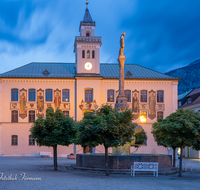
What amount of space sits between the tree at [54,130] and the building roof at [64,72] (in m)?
24.4

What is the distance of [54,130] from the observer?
2036cm

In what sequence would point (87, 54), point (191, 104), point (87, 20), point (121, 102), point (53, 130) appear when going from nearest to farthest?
1. point (53, 130)
2. point (121, 102)
3. point (87, 54)
4. point (87, 20)
5. point (191, 104)

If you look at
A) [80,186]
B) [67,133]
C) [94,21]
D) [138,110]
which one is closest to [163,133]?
[67,133]

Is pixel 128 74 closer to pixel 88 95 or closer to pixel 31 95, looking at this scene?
pixel 88 95

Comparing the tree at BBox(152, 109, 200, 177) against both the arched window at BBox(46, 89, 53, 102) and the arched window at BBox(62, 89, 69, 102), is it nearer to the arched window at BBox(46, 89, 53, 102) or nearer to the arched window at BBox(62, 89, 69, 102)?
the arched window at BBox(62, 89, 69, 102)

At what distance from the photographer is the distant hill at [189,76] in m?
134

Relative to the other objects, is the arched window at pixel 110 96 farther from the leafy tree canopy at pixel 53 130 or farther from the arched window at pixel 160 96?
the leafy tree canopy at pixel 53 130

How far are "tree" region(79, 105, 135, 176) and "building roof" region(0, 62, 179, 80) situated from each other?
91.3 ft

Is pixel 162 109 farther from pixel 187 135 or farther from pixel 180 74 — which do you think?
pixel 180 74

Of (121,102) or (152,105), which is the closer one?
(121,102)

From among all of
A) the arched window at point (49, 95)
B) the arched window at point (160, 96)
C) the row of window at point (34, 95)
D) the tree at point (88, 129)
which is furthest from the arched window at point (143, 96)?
the tree at point (88, 129)

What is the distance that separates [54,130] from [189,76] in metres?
128

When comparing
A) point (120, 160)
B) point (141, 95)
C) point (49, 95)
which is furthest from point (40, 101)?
point (120, 160)

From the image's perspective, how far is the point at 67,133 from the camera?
69.3ft
